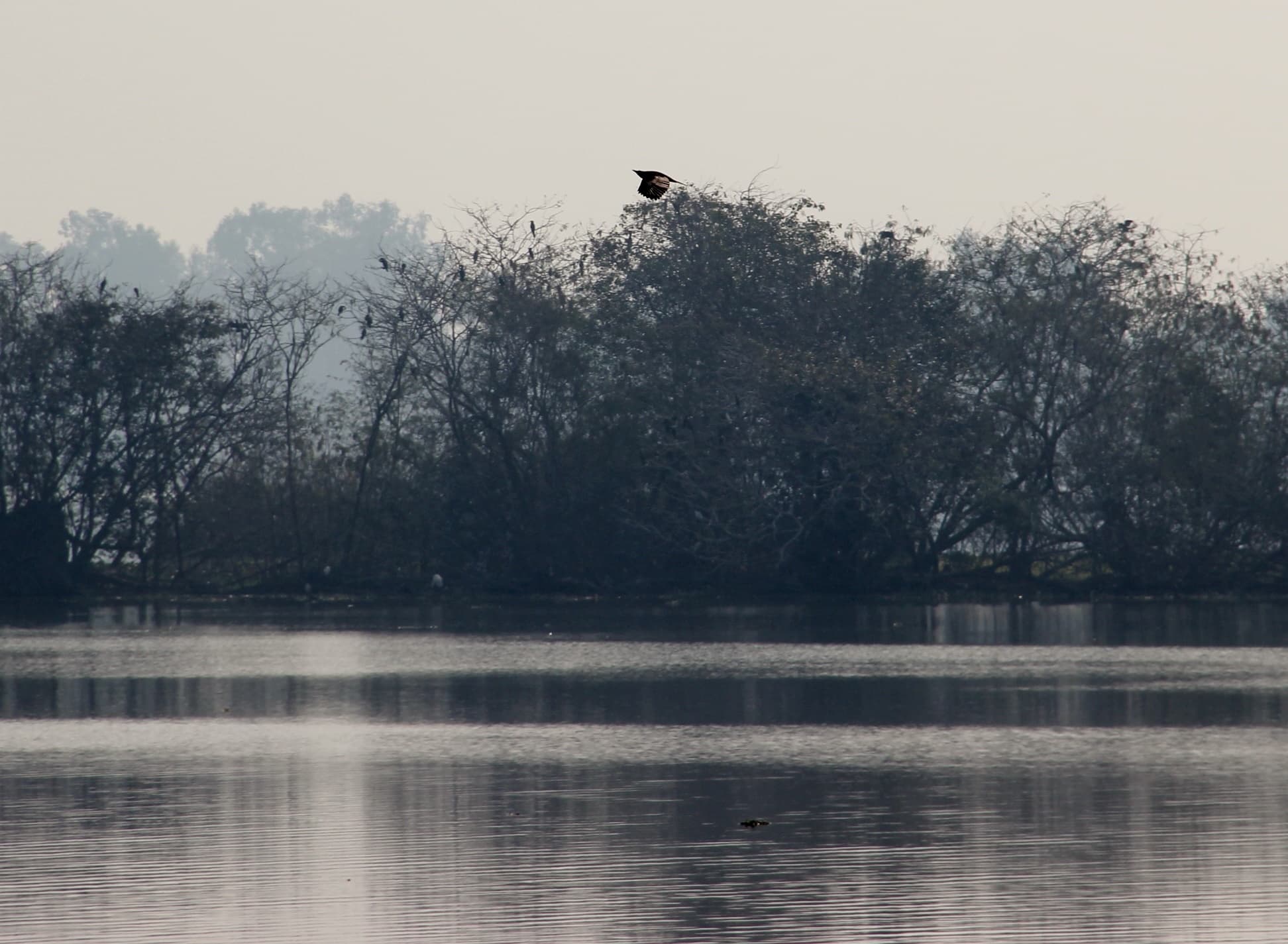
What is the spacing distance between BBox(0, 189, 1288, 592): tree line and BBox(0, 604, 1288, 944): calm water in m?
14.4

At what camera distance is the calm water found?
A: 10.5 meters

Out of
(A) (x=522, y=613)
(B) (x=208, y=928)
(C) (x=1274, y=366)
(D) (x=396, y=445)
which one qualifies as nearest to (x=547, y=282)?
(D) (x=396, y=445)

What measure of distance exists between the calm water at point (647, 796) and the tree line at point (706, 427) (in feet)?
47.2

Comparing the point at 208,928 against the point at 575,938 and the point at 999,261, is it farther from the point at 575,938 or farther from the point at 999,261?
the point at 999,261

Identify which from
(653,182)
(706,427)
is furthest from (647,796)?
(706,427)

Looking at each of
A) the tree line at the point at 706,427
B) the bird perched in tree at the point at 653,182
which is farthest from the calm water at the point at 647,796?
the tree line at the point at 706,427

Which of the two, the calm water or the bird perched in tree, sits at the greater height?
the bird perched in tree

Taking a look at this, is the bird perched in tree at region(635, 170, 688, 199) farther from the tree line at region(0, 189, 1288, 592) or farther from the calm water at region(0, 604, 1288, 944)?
the tree line at region(0, 189, 1288, 592)

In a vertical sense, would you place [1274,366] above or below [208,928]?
above

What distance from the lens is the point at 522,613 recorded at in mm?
39656

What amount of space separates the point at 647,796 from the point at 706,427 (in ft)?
96.0

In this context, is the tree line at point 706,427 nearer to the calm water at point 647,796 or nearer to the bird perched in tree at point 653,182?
the calm water at point 647,796

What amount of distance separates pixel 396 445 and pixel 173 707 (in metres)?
25.3

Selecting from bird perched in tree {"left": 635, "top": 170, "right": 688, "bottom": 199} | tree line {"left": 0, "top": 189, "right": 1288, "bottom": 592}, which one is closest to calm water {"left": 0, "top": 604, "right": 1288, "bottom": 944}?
bird perched in tree {"left": 635, "top": 170, "right": 688, "bottom": 199}
